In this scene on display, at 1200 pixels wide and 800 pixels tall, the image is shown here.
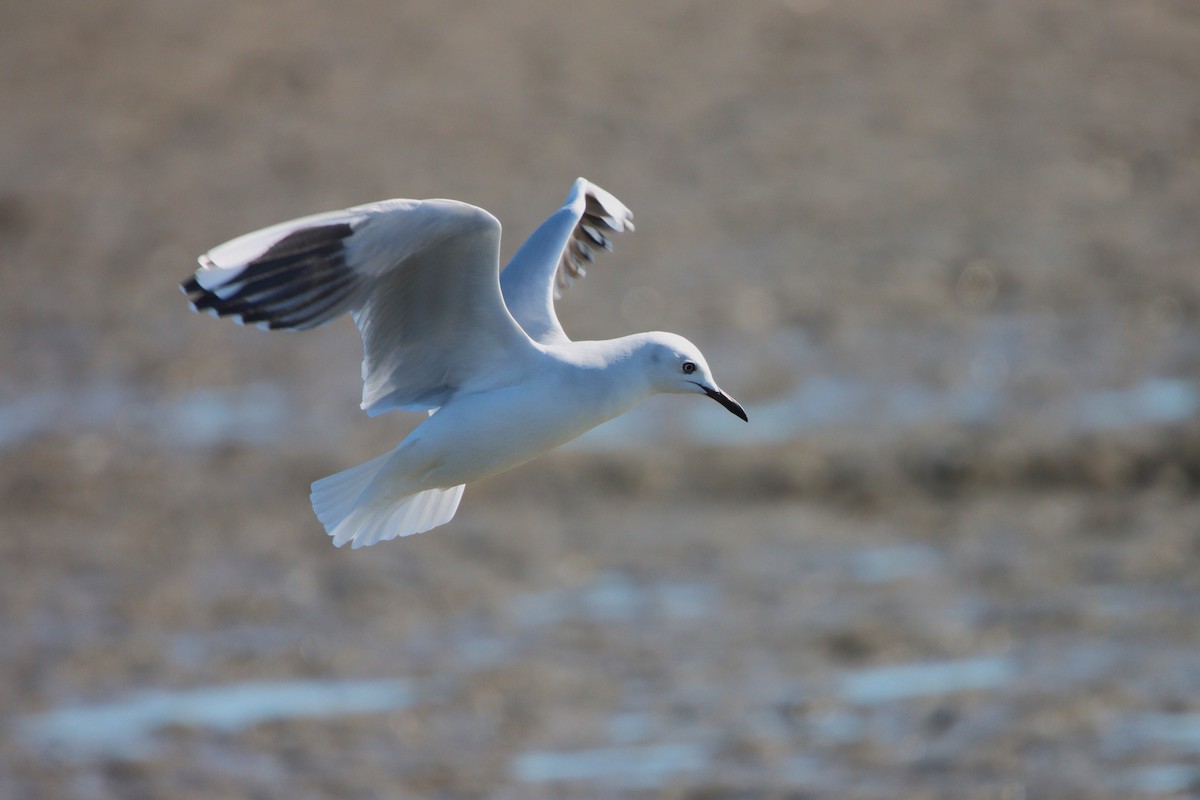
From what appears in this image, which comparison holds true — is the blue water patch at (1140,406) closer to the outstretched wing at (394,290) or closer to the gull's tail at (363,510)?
the gull's tail at (363,510)

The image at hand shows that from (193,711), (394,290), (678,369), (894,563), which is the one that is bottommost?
(678,369)

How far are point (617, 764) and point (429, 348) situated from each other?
792 centimetres

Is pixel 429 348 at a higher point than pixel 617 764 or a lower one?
lower

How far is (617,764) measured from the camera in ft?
47.3

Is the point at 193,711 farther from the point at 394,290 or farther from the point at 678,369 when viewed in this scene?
the point at 678,369

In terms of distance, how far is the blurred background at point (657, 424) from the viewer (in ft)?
48.6

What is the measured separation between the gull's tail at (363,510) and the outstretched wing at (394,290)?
27 centimetres

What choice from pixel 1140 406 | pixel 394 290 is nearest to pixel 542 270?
pixel 394 290

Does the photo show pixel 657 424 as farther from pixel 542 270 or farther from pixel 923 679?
pixel 542 270

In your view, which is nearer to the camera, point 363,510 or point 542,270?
point 363,510

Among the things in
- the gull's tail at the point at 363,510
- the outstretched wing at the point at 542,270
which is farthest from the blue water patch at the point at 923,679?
the gull's tail at the point at 363,510

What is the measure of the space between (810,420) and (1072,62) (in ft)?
21.6

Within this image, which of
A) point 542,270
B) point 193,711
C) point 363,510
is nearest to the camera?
point 363,510

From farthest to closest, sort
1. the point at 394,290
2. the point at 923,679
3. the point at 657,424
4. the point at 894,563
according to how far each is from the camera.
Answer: the point at 657,424, the point at 894,563, the point at 923,679, the point at 394,290
